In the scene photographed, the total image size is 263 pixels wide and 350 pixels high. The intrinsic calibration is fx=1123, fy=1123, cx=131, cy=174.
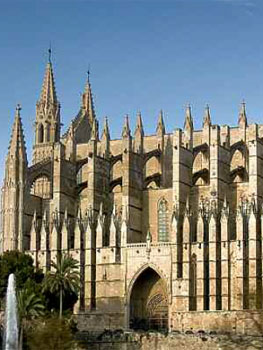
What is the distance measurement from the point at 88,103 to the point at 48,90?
5640 mm

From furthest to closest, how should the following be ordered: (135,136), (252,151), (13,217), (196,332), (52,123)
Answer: (52,123)
(135,136)
(13,217)
(252,151)
(196,332)

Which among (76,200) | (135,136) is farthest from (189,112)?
(76,200)

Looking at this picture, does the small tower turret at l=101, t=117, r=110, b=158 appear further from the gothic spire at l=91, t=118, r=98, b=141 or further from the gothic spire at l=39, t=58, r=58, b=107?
the gothic spire at l=39, t=58, r=58, b=107

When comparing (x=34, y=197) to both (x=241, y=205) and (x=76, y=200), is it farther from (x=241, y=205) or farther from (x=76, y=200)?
(x=241, y=205)

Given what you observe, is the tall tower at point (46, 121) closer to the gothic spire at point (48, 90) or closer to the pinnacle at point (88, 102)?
the gothic spire at point (48, 90)

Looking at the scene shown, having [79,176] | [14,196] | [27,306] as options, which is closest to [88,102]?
[79,176]

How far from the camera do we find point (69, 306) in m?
74.6

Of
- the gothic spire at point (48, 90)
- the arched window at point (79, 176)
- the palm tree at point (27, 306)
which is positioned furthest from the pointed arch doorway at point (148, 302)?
the gothic spire at point (48, 90)

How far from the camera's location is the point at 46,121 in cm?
9594

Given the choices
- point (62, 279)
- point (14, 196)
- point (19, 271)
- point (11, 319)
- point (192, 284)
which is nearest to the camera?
point (11, 319)

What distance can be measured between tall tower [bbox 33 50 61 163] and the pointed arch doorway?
64.7 feet

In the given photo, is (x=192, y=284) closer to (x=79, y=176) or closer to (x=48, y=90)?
(x=79, y=176)

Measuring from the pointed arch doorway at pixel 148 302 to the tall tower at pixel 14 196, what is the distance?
29.8 ft

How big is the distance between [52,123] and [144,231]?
18.5 metres
